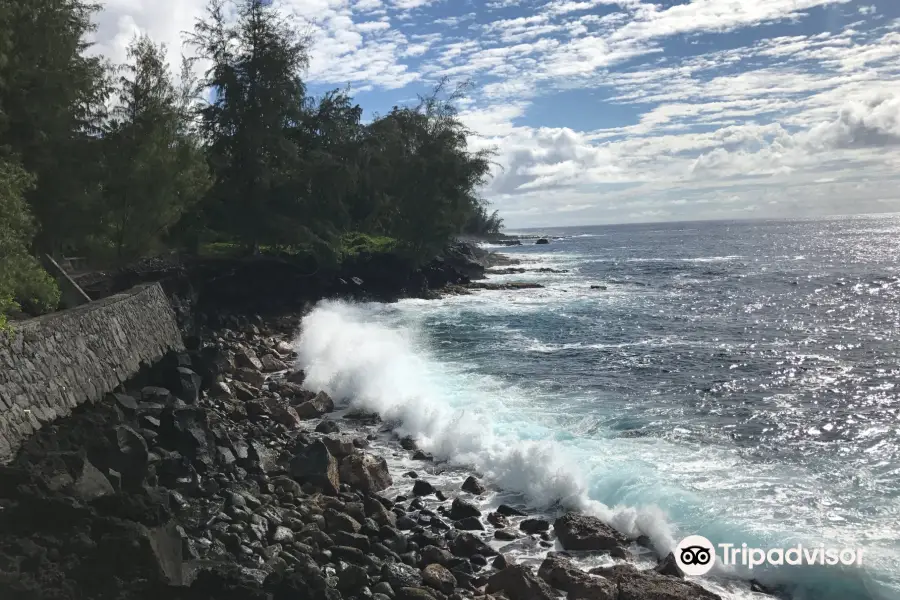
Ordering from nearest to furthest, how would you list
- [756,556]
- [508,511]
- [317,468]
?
1. [756,556]
2. [508,511]
3. [317,468]

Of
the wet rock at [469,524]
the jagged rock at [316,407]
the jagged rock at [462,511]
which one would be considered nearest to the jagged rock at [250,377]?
the jagged rock at [316,407]

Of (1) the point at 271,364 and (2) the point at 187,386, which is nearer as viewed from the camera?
(2) the point at 187,386

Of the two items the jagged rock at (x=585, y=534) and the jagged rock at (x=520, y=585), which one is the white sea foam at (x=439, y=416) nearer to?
the jagged rock at (x=585, y=534)

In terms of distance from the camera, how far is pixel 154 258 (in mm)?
29797

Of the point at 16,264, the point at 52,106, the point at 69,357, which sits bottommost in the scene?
the point at 69,357

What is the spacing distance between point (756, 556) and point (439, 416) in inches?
304

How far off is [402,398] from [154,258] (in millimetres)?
18080

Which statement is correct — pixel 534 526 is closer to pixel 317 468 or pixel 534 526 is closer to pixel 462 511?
pixel 462 511

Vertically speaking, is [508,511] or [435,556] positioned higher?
[435,556]

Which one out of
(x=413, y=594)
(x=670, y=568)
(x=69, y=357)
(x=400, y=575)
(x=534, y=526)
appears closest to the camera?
(x=413, y=594)

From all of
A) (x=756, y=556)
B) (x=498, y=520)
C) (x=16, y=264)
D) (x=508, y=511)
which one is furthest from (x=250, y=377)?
(x=756, y=556)

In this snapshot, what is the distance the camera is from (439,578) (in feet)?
28.1

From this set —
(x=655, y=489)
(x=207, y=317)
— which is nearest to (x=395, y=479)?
(x=655, y=489)

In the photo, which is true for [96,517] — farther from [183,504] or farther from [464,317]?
[464,317]
